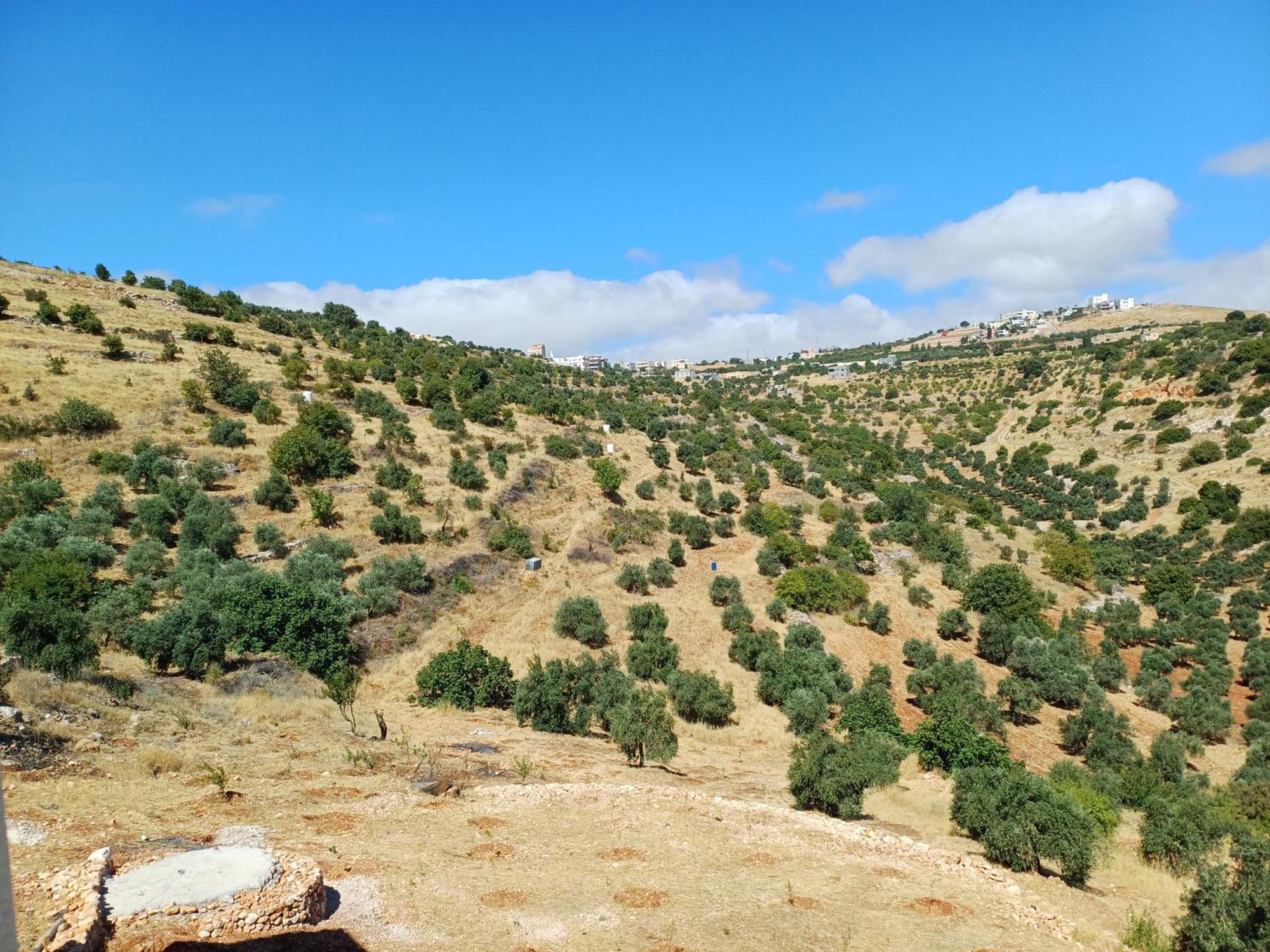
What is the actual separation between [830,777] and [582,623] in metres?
16.3

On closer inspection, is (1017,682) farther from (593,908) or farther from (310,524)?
(310,524)

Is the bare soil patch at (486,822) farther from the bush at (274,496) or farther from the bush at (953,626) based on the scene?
the bush at (953,626)

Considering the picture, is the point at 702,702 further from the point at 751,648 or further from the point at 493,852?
the point at 493,852

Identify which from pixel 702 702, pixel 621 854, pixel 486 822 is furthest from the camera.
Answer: pixel 702 702

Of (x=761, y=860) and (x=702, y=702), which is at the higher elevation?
(x=761, y=860)

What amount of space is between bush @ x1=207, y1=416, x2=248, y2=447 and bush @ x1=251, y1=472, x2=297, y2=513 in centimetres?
532

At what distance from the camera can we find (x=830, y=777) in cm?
1645

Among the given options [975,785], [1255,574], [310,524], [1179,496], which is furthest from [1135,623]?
[310,524]

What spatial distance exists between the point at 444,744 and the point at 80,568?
46.8 ft

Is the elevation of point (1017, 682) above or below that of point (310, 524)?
below

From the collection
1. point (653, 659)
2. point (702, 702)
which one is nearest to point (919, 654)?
point (702, 702)

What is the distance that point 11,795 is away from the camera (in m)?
11.4

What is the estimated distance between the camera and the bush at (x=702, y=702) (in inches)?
1012

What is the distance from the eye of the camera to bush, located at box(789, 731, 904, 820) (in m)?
16.3
